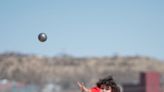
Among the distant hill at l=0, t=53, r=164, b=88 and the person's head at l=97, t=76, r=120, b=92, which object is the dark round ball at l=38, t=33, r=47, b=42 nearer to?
the person's head at l=97, t=76, r=120, b=92

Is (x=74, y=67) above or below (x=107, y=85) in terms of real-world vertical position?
below

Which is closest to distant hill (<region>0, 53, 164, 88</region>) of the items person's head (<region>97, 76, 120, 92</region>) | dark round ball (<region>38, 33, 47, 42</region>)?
dark round ball (<region>38, 33, 47, 42</region>)

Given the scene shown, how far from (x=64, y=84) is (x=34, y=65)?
20851mm

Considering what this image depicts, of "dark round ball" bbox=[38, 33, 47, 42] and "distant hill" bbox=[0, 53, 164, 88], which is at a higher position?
"dark round ball" bbox=[38, 33, 47, 42]

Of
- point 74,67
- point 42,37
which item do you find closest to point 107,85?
point 42,37

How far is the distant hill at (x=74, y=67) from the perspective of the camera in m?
86.8

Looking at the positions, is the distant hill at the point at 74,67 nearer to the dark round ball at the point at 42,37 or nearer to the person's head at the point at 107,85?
the dark round ball at the point at 42,37

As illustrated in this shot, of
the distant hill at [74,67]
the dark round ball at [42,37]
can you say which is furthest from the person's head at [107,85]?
the distant hill at [74,67]

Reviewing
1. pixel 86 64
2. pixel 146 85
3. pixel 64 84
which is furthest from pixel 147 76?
pixel 86 64

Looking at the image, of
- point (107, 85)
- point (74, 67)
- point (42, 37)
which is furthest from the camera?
point (74, 67)

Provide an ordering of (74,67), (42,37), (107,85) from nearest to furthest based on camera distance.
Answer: (107,85) → (42,37) → (74,67)

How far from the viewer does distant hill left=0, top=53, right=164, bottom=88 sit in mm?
86812

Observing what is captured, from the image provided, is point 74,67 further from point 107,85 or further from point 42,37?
point 107,85

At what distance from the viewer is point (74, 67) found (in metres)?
109
